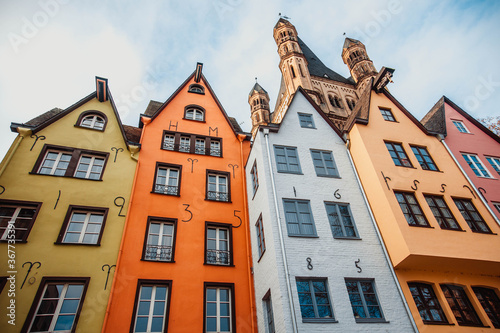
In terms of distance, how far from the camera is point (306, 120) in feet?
53.6

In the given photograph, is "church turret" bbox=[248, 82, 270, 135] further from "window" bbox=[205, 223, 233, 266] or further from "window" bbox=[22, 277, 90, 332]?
"window" bbox=[22, 277, 90, 332]

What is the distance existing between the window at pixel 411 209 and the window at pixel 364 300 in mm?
3072

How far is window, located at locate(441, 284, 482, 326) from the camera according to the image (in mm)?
10656

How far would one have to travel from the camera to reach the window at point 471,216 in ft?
41.2

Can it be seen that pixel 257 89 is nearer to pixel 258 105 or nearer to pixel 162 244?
pixel 258 105

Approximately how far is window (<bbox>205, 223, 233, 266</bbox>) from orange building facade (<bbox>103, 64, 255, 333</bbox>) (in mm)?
42

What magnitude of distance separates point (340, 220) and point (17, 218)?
1242 centimetres

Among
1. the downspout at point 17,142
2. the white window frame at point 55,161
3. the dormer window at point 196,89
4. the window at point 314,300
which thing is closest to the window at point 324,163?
the window at point 314,300

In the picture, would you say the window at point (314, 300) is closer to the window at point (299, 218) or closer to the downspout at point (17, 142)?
the window at point (299, 218)

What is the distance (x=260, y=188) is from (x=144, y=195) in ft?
17.2

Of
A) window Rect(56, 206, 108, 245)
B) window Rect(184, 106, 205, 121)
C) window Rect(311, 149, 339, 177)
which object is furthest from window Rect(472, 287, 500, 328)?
window Rect(184, 106, 205, 121)

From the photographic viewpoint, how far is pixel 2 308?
9289mm

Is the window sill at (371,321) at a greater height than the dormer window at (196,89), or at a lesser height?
lesser

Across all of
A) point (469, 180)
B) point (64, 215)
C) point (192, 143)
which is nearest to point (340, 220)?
point (469, 180)
